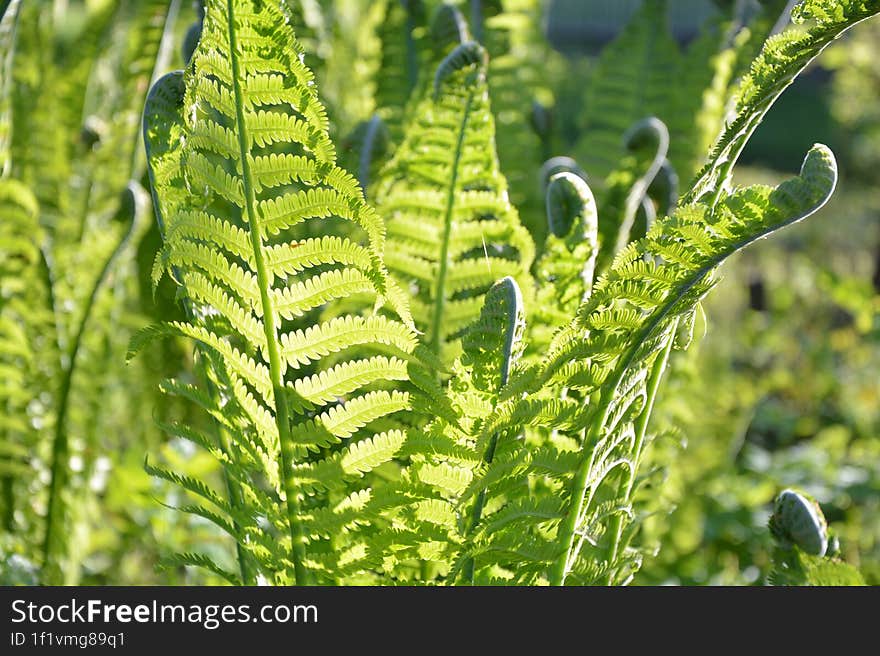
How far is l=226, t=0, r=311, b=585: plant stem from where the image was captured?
23.0 inches

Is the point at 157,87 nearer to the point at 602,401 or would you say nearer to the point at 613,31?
the point at 602,401

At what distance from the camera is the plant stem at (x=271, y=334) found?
0.58 m

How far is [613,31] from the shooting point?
10.7 m

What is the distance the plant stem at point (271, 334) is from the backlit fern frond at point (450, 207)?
192mm

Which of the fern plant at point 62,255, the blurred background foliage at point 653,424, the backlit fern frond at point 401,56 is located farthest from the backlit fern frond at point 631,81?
the fern plant at point 62,255

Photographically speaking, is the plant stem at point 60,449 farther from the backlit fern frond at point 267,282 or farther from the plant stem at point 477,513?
the plant stem at point 477,513

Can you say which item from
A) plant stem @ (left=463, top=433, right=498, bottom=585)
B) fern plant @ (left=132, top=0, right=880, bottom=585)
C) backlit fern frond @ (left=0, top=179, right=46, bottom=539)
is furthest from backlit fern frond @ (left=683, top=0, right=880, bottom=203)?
backlit fern frond @ (left=0, top=179, right=46, bottom=539)

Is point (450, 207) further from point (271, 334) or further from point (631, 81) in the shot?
point (631, 81)

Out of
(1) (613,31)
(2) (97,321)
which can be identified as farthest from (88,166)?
(1) (613,31)

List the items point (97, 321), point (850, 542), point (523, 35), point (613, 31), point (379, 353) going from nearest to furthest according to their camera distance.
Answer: point (379, 353) → point (97, 321) → point (523, 35) → point (850, 542) → point (613, 31)

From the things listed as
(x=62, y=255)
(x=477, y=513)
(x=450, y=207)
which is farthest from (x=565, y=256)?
(x=62, y=255)
